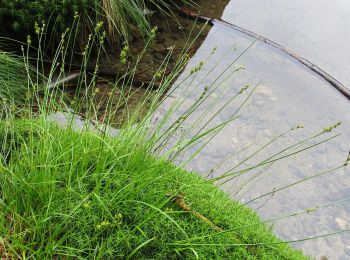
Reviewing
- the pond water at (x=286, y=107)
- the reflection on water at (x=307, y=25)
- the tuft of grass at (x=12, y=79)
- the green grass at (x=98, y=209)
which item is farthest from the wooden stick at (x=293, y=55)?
the green grass at (x=98, y=209)

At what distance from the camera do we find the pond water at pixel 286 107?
11.2ft

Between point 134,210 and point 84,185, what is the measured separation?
28cm

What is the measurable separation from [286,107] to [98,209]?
8.89ft

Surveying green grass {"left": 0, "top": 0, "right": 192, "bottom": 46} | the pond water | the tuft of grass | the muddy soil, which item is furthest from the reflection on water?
the tuft of grass

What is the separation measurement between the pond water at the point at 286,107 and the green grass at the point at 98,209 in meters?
0.51

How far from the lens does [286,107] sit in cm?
440

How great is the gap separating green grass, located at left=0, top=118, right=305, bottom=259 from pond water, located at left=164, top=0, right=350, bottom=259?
0.51 meters

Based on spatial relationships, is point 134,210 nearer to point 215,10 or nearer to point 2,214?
point 2,214

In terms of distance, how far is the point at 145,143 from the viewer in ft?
8.04

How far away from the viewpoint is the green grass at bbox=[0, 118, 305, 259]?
2.08 meters

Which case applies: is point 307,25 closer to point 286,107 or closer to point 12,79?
point 286,107

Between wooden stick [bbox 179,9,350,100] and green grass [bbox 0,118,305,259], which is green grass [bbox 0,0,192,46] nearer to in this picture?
wooden stick [bbox 179,9,350,100]

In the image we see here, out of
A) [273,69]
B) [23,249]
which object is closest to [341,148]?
[273,69]

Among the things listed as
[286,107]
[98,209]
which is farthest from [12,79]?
[286,107]
